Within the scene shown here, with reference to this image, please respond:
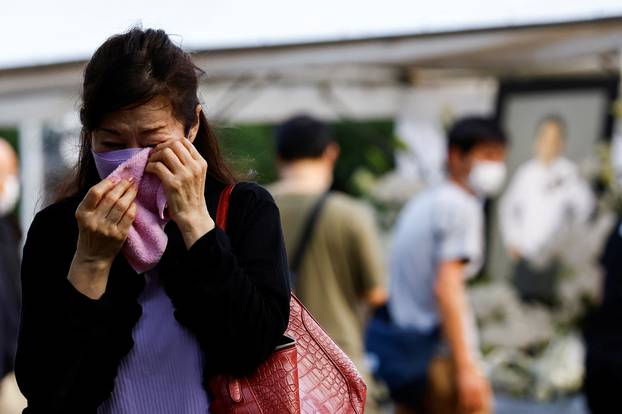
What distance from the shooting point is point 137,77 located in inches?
65.9

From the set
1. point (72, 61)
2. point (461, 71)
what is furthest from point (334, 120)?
point (72, 61)

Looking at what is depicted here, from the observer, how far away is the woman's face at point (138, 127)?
5.50ft

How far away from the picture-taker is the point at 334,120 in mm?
7426

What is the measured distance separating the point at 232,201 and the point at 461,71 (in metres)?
5.42

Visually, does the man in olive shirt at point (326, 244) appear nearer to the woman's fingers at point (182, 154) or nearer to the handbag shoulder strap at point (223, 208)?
the handbag shoulder strap at point (223, 208)

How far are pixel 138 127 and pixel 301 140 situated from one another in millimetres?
2263

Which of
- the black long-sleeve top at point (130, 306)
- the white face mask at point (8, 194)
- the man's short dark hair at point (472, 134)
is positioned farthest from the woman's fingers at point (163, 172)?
the white face mask at point (8, 194)

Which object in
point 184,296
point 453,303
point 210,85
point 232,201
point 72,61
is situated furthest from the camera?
point 210,85

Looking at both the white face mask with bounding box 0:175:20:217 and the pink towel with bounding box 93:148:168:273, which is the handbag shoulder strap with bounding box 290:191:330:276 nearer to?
the white face mask with bounding box 0:175:20:217

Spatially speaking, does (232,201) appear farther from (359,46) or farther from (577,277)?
(359,46)

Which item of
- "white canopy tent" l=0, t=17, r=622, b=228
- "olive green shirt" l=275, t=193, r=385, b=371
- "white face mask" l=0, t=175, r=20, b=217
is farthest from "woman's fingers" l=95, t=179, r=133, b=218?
"white canopy tent" l=0, t=17, r=622, b=228

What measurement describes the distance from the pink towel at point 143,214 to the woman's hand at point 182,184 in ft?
0.07

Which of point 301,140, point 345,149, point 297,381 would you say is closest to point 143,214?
point 297,381

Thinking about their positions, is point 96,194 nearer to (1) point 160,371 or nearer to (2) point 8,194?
(1) point 160,371
